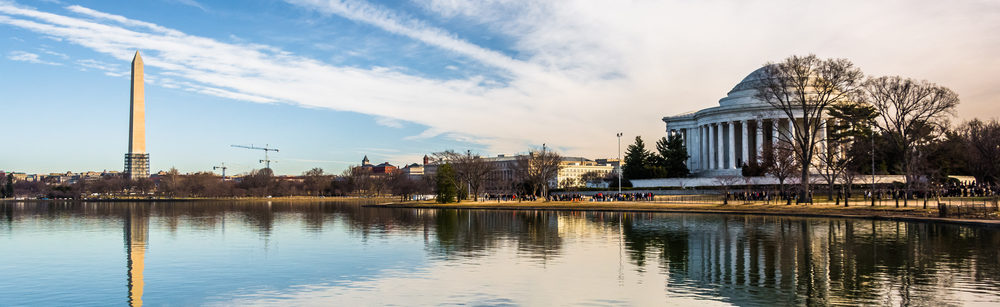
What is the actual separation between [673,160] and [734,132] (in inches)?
389

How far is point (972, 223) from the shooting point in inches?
1628

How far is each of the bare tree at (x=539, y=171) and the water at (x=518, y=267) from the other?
51.5 m

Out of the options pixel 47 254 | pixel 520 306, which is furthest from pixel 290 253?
pixel 520 306

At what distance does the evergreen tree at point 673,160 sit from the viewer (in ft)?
315

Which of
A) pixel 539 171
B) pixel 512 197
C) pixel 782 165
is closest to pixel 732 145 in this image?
pixel 539 171

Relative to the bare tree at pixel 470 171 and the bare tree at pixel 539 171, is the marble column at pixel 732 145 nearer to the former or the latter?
the bare tree at pixel 539 171

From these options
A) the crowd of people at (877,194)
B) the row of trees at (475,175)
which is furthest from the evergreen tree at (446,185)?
the crowd of people at (877,194)

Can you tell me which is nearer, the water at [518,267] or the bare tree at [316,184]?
the water at [518,267]

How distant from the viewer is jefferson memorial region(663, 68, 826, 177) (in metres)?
92.9

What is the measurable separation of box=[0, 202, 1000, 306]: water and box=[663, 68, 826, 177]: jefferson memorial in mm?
51640

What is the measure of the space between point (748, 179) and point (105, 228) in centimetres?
6208

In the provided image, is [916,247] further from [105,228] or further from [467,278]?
[105,228]

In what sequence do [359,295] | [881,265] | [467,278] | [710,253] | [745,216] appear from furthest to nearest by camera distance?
[745,216] < [710,253] < [881,265] < [467,278] < [359,295]

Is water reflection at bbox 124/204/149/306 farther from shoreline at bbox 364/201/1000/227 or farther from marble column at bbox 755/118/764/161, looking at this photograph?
marble column at bbox 755/118/764/161
